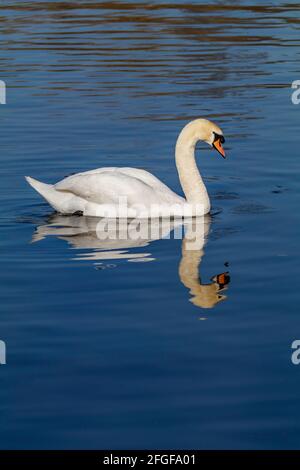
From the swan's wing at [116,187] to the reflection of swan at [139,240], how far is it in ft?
0.74

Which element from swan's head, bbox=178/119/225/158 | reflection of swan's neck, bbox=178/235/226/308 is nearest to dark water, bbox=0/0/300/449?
reflection of swan's neck, bbox=178/235/226/308

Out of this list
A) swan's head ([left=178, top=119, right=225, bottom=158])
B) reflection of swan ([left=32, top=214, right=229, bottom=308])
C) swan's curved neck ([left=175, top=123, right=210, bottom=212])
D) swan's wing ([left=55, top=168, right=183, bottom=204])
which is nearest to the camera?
reflection of swan ([left=32, top=214, right=229, bottom=308])

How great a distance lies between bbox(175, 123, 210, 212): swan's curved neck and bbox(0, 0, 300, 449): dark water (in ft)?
0.85

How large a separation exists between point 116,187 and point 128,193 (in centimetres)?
13

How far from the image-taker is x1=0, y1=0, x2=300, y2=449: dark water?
6.62 m

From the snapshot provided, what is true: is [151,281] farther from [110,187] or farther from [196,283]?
[110,187]

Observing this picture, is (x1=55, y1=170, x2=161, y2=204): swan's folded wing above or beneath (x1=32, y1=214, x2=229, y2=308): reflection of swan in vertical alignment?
above

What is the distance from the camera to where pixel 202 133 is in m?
12.0

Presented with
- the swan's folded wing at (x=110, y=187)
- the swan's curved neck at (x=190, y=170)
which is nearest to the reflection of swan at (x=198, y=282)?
the swan's folded wing at (x=110, y=187)

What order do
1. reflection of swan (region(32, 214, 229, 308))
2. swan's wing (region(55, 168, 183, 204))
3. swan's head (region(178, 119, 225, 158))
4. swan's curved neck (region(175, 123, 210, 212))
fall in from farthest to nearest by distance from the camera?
swan's head (region(178, 119, 225, 158))
swan's curved neck (region(175, 123, 210, 212))
swan's wing (region(55, 168, 183, 204))
reflection of swan (region(32, 214, 229, 308))

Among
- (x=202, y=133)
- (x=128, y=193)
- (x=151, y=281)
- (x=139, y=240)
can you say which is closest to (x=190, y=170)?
(x=202, y=133)

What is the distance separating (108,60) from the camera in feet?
72.9

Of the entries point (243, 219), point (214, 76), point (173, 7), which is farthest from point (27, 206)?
point (173, 7)

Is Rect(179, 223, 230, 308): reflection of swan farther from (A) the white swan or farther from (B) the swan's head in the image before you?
(B) the swan's head
